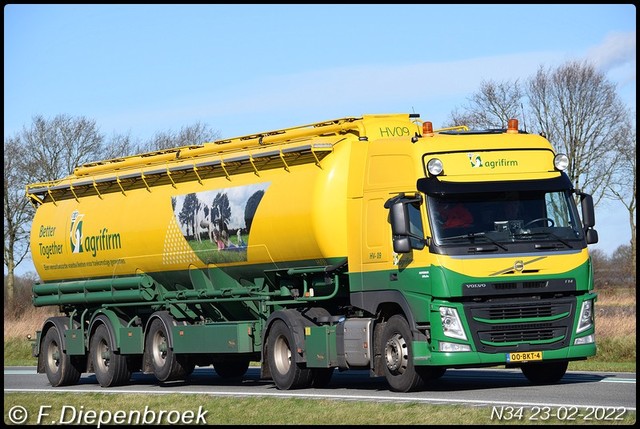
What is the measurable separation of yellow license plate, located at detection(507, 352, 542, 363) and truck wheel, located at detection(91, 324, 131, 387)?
9994 mm

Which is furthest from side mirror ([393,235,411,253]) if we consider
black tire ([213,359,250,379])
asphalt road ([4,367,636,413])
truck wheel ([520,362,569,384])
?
black tire ([213,359,250,379])

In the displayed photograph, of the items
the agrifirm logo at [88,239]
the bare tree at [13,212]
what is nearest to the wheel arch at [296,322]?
the agrifirm logo at [88,239]

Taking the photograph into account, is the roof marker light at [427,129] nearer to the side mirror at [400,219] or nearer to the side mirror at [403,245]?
the side mirror at [400,219]

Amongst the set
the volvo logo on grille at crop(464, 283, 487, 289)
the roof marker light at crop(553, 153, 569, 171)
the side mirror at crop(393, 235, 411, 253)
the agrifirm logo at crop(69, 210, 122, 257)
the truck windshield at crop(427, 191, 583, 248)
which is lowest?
the volvo logo on grille at crop(464, 283, 487, 289)

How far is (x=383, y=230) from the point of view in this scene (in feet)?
67.7

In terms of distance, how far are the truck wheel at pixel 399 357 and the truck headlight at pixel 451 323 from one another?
2.28 ft

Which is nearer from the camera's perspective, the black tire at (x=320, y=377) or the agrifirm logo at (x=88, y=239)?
the black tire at (x=320, y=377)

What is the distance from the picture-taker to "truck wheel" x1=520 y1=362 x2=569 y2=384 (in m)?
21.1

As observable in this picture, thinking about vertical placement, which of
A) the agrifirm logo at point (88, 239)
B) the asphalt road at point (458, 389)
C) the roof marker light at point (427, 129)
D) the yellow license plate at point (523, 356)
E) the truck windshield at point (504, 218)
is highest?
the roof marker light at point (427, 129)

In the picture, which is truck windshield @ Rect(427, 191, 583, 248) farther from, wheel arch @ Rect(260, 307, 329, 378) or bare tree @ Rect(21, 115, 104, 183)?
bare tree @ Rect(21, 115, 104, 183)

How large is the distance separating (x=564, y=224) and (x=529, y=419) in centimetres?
507

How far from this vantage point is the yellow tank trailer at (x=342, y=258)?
64.2ft

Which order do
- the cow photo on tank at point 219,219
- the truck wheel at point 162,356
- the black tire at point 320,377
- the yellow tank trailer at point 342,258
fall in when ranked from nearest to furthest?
the yellow tank trailer at point 342,258
the black tire at point 320,377
the cow photo on tank at point 219,219
the truck wheel at point 162,356

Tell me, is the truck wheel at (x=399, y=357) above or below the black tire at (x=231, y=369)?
above
